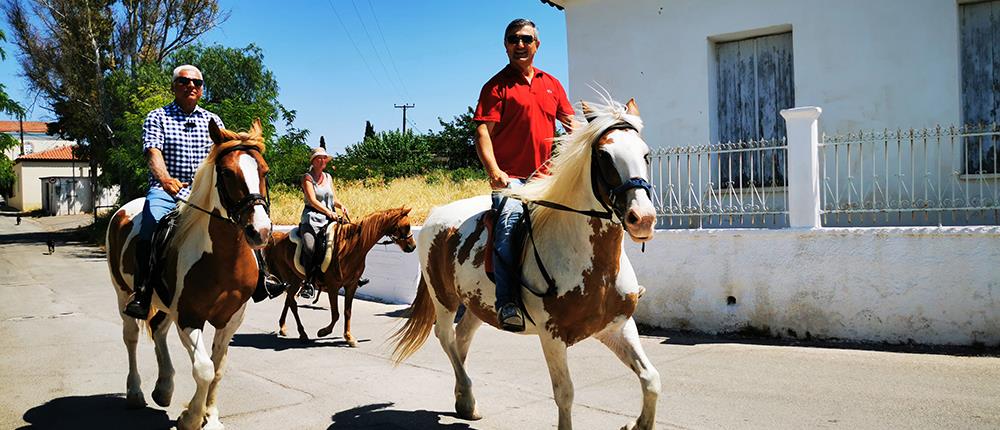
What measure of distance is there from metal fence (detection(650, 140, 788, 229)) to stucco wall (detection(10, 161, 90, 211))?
62.0m

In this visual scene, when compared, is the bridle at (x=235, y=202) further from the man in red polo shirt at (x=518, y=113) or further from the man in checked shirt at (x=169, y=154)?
the man in red polo shirt at (x=518, y=113)

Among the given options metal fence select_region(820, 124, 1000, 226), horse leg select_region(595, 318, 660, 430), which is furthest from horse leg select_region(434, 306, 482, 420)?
metal fence select_region(820, 124, 1000, 226)

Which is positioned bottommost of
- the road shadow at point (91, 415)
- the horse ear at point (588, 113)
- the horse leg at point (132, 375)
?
the road shadow at point (91, 415)

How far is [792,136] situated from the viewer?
808cm

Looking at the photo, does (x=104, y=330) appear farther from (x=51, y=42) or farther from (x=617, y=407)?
(x=51, y=42)

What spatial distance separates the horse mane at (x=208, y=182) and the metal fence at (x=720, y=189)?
5279mm

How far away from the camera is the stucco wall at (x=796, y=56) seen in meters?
9.24

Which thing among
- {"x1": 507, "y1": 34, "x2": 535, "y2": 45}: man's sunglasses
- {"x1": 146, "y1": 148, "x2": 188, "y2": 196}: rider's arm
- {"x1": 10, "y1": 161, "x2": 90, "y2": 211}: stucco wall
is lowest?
{"x1": 146, "y1": 148, "x2": 188, "y2": 196}: rider's arm

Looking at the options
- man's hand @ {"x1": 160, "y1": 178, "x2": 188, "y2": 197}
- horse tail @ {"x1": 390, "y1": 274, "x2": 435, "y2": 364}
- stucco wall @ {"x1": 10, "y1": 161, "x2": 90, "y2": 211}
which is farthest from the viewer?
stucco wall @ {"x1": 10, "y1": 161, "x2": 90, "y2": 211}

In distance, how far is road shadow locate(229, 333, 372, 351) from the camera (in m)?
8.40

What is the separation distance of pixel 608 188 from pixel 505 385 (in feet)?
9.95

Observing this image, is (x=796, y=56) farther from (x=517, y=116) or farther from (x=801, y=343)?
(x=517, y=116)

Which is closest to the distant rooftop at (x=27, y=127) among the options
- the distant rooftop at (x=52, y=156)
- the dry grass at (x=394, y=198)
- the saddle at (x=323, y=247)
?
the distant rooftop at (x=52, y=156)

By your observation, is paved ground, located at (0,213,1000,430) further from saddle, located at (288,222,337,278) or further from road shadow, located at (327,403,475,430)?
saddle, located at (288,222,337,278)
